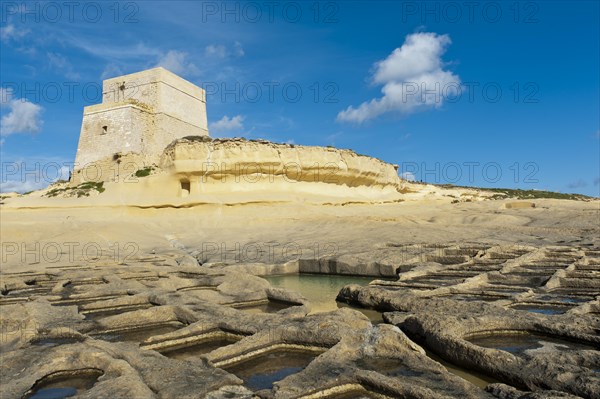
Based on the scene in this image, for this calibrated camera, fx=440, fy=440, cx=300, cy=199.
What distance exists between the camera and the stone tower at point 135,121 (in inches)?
943

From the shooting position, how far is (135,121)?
24.2 m

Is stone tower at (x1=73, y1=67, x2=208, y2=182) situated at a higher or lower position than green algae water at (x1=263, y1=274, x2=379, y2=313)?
higher

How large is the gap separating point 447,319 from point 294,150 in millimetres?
12639

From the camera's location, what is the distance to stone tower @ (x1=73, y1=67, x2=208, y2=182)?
78.6 ft

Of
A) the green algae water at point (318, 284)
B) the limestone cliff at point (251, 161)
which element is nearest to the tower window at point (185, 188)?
the limestone cliff at point (251, 161)

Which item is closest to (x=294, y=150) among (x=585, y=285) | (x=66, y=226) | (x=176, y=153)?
(x=176, y=153)

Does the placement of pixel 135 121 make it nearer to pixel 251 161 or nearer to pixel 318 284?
pixel 251 161

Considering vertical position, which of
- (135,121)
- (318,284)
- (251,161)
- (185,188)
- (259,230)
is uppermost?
(135,121)

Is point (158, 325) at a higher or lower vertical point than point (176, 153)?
lower

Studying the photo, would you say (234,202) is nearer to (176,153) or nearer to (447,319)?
(176,153)

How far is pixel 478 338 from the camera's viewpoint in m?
3.15

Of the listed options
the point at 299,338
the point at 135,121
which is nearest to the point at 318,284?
the point at 299,338

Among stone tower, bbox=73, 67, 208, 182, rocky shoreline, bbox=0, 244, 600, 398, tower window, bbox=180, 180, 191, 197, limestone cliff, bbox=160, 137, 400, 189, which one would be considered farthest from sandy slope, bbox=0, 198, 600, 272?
stone tower, bbox=73, 67, 208, 182

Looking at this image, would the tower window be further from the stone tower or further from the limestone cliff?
the stone tower
